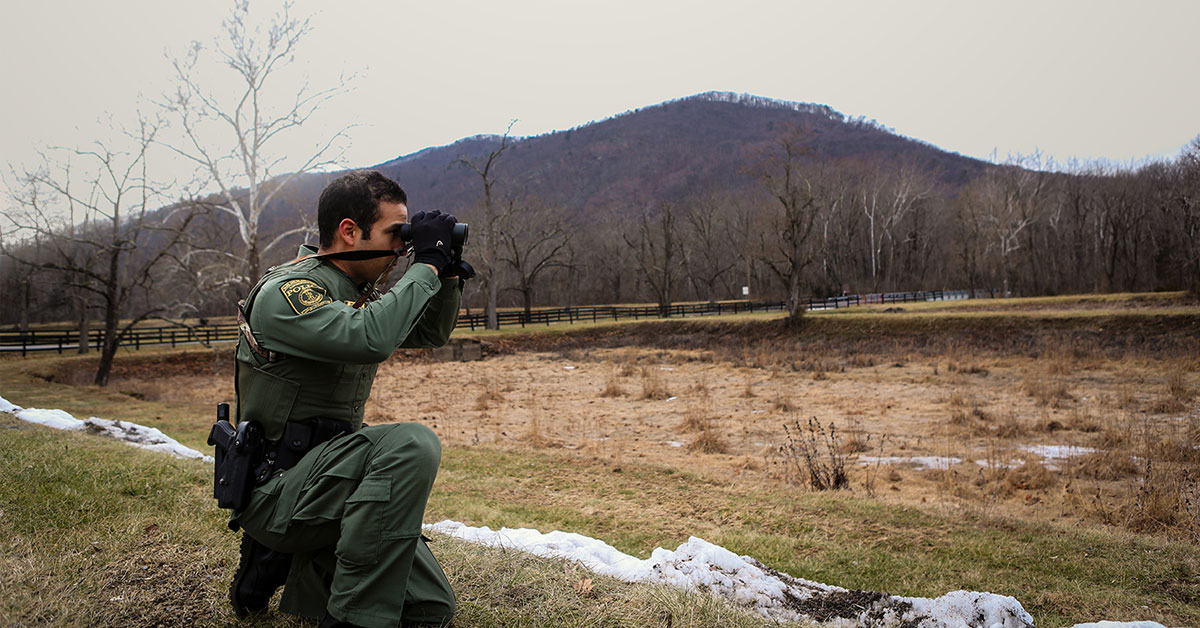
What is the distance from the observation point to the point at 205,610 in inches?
101

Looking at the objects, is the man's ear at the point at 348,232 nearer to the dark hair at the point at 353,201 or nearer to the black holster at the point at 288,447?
the dark hair at the point at 353,201

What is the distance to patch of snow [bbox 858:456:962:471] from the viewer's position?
27.5 feet

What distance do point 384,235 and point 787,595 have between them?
2.65 meters

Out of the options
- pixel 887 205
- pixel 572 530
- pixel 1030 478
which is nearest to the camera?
pixel 572 530

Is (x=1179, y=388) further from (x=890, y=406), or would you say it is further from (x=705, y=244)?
(x=705, y=244)

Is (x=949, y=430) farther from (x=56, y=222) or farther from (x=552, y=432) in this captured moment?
(x=56, y=222)

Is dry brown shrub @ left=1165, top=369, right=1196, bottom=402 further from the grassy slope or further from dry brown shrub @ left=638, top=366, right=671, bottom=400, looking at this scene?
dry brown shrub @ left=638, top=366, right=671, bottom=400

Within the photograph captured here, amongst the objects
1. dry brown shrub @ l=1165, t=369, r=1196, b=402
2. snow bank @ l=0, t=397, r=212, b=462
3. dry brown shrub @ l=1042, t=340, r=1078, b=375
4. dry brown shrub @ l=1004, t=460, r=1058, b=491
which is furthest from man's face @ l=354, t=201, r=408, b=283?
dry brown shrub @ l=1042, t=340, r=1078, b=375

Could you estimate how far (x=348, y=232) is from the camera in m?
2.38

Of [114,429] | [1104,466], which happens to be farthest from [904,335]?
[114,429]

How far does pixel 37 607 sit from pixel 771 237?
56697mm

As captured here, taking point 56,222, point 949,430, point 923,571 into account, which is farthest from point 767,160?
point 923,571

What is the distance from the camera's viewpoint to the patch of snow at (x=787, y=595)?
3.06m

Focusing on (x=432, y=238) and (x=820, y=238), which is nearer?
(x=432, y=238)
